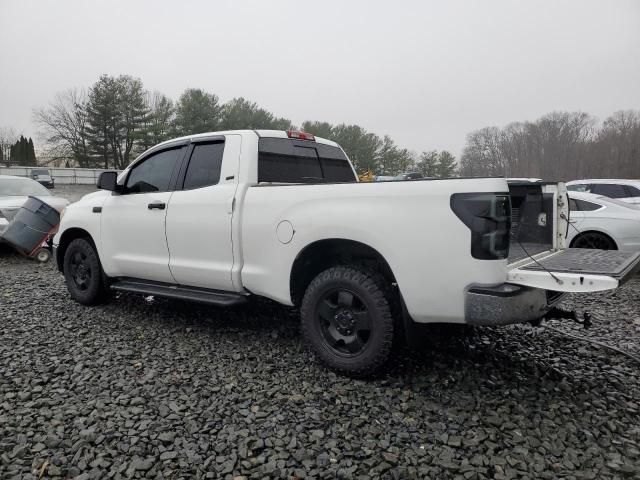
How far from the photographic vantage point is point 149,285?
447 centimetres

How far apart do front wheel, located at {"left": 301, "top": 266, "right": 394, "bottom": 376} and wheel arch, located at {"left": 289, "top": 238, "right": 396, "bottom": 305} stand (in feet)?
0.50

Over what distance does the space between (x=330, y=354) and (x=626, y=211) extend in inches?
258

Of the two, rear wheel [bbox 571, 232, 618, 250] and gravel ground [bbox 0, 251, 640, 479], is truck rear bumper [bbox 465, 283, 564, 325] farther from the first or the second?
rear wheel [bbox 571, 232, 618, 250]

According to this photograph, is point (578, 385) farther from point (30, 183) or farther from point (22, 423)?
point (30, 183)

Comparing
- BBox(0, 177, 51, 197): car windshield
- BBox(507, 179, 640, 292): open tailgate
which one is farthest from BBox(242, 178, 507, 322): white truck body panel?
BBox(0, 177, 51, 197): car windshield

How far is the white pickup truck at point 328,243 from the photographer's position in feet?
8.68

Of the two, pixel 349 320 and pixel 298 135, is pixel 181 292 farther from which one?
pixel 298 135

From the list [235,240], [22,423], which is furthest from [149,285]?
[22,423]

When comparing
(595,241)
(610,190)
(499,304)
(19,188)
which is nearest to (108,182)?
(499,304)

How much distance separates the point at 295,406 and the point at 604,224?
6724mm

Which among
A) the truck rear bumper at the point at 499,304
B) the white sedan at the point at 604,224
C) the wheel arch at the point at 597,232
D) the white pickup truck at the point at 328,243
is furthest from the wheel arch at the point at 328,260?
the wheel arch at the point at 597,232

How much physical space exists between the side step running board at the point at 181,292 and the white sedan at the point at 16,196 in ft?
15.2

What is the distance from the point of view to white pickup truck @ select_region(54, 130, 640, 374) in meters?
2.65

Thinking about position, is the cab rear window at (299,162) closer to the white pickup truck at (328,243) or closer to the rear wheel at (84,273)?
the white pickup truck at (328,243)
